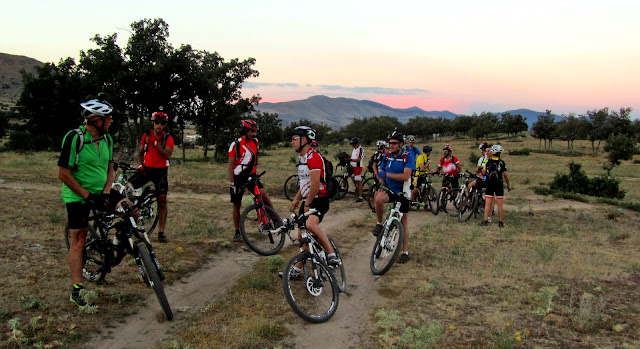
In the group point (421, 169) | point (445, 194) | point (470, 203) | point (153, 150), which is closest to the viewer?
point (153, 150)

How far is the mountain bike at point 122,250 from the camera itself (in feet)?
16.5

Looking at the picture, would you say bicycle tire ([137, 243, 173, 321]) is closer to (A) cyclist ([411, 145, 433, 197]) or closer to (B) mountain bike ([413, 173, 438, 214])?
(A) cyclist ([411, 145, 433, 197])

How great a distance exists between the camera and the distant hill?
433ft

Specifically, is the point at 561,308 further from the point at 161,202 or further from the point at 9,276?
the point at 9,276

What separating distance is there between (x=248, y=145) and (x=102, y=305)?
3.96 m

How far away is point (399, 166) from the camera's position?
8.03 metres

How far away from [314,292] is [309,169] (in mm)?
1732

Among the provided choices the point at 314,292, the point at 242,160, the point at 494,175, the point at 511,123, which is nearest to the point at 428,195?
the point at 494,175

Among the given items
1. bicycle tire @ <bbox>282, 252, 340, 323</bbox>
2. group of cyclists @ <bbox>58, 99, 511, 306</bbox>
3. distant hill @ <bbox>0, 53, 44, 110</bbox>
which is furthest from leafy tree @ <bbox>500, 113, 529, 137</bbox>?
distant hill @ <bbox>0, 53, 44, 110</bbox>

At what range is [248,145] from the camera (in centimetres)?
834

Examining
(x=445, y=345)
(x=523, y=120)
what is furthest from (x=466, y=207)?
(x=523, y=120)

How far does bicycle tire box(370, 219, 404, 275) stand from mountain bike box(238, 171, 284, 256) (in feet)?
6.47

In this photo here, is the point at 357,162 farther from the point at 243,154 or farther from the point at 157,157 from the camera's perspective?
the point at 157,157

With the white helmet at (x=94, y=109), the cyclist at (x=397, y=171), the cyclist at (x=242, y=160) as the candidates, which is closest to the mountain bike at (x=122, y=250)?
the white helmet at (x=94, y=109)
